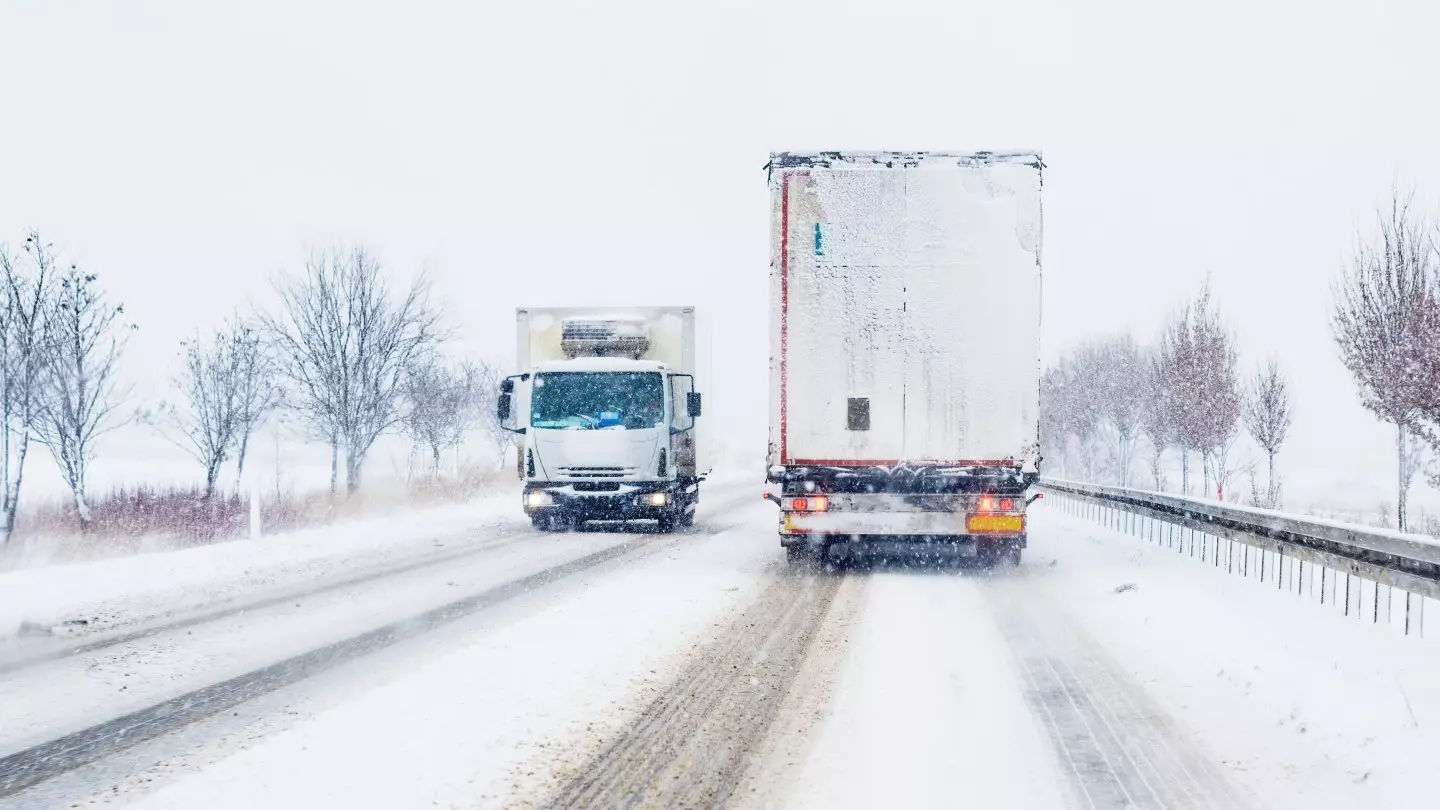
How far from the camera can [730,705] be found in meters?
5.87

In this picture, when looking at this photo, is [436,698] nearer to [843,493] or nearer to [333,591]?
[333,591]

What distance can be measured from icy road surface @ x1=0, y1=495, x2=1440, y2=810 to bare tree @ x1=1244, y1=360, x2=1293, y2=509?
96.5ft

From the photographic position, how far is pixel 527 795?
14.0 feet

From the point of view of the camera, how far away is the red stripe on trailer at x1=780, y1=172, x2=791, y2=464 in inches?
448

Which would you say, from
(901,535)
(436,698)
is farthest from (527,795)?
(901,535)

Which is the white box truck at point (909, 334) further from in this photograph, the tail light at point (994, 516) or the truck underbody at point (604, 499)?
the truck underbody at point (604, 499)

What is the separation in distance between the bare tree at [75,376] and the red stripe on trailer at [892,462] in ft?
43.5

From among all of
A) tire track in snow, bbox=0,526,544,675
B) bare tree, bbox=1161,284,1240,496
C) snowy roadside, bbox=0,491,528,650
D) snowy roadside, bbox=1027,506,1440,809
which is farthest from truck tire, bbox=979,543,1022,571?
bare tree, bbox=1161,284,1240,496

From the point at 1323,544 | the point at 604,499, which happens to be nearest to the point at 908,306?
the point at 1323,544

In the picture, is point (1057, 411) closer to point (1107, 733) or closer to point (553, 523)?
point (553, 523)

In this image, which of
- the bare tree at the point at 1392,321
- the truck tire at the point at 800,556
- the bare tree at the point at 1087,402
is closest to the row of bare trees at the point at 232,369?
the truck tire at the point at 800,556

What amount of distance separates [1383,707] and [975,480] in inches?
233

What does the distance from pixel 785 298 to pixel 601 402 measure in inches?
251

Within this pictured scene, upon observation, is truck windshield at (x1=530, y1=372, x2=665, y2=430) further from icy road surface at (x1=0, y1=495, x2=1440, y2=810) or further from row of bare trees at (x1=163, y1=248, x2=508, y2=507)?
row of bare trees at (x1=163, y1=248, x2=508, y2=507)
